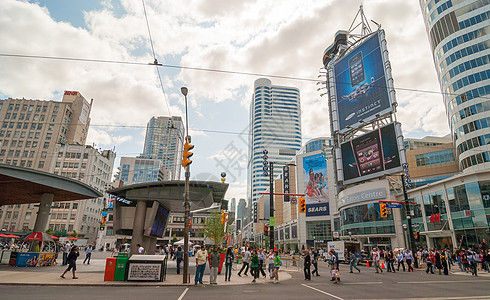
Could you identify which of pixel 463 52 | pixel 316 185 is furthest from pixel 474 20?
pixel 316 185

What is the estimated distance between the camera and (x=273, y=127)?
579ft

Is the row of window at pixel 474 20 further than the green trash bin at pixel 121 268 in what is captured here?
Yes

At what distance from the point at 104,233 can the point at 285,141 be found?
357 feet

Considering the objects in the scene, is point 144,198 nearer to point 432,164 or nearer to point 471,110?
point 471,110

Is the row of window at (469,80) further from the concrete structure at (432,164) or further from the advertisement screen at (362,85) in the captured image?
the advertisement screen at (362,85)

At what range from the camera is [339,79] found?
56.4 meters

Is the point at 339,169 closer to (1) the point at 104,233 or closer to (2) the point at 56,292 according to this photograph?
(2) the point at 56,292

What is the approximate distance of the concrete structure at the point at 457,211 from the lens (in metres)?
34.1

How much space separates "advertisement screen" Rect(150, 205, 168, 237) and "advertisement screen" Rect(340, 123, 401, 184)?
3483cm

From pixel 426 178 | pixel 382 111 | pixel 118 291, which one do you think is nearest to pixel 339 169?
pixel 382 111

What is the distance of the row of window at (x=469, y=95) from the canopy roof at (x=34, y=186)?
214 ft

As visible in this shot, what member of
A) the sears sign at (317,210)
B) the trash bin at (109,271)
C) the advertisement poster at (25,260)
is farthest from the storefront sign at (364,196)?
the advertisement poster at (25,260)

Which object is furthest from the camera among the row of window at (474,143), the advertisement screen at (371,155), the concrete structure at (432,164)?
the concrete structure at (432,164)

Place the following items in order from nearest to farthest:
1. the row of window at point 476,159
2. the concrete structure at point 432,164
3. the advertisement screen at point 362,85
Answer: the advertisement screen at point 362,85 → the row of window at point 476,159 → the concrete structure at point 432,164
